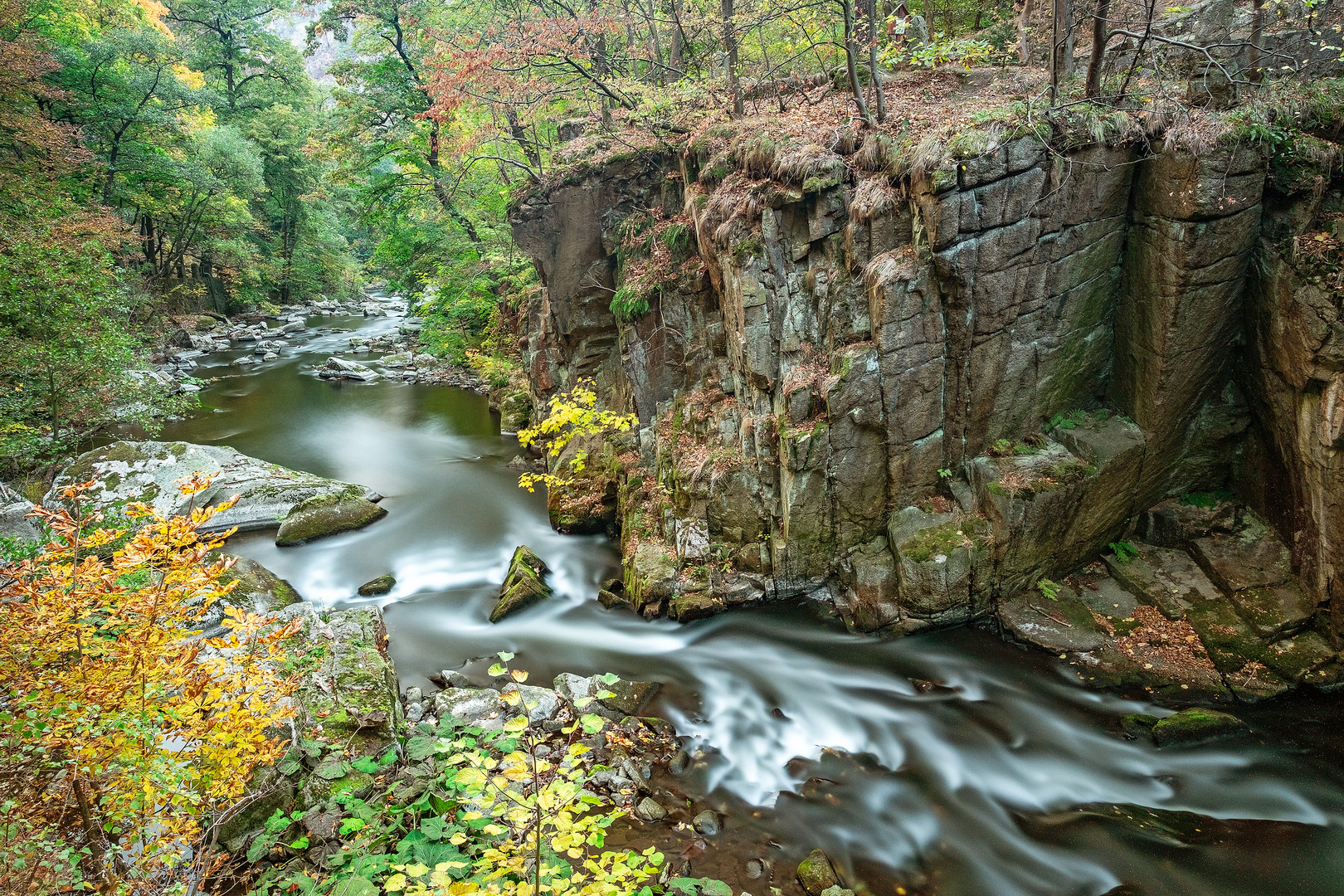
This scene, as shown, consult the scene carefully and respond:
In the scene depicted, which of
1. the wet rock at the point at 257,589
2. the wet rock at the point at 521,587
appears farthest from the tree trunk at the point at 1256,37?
the wet rock at the point at 257,589

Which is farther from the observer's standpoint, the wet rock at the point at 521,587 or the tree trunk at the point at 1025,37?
the tree trunk at the point at 1025,37

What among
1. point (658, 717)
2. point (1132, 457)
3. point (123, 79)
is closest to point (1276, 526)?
point (1132, 457)

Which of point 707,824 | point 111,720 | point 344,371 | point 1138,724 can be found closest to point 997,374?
point 1138,724

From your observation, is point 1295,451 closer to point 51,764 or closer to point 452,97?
point 51,764

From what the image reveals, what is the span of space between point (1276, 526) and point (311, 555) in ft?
51.5

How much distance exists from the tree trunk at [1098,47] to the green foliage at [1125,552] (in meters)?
6.28

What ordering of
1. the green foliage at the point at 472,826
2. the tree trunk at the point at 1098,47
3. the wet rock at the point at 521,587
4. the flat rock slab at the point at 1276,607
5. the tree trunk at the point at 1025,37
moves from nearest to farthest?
the green foliage at the point at 472,826 → the flat rock slab at the point at 1276,607 → the tree trunk at the point at 1098,47 → the wet rock at the point at 521,587 → the tree trunk at the point at 1025,37

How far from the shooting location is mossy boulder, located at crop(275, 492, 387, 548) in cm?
1259

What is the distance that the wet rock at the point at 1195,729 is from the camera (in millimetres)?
7039

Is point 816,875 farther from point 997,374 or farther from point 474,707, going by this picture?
point 997,374

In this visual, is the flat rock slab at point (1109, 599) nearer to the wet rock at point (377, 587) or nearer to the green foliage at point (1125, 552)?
the green foliage at point (1125, 552)

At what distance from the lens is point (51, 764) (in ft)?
11.4

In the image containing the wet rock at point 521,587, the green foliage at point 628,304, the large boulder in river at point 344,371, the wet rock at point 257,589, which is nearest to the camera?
the wet rock at point 257,589

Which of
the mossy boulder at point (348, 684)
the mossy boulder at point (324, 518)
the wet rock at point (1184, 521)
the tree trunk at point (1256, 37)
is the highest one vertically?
the tree trunk at point (1256, 37)
